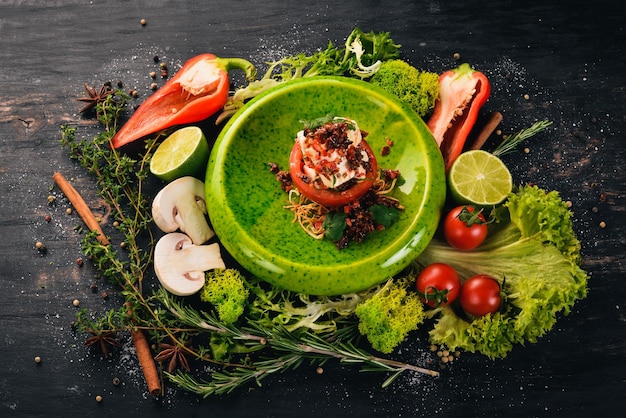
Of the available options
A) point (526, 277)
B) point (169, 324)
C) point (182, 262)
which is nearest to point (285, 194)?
point (182, 262)

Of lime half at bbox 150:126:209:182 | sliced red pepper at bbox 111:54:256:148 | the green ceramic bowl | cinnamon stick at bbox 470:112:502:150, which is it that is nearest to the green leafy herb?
sliced red pepper at bbox 111:54:256:148

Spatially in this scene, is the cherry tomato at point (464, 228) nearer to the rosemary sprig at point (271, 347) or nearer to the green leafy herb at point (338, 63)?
the rosemary sprig at point (271, 347)

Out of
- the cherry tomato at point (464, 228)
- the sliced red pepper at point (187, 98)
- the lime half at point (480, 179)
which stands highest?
the sliced red pepper at point (187, 98)

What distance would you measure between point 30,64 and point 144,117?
106 cm

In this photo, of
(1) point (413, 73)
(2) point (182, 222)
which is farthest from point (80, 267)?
(1) point (413, 73)

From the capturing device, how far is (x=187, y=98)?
5.15m

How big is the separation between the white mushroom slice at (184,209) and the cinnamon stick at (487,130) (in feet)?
6.63

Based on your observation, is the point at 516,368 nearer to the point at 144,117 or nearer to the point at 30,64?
the point at 144,117

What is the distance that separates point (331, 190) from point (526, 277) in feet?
4.61

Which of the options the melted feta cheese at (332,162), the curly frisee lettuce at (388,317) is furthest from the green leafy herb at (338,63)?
the curly frisee lettuce at (388,317)

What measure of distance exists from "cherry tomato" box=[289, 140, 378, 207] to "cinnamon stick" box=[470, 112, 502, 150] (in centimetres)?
91

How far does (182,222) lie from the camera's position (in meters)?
4.84

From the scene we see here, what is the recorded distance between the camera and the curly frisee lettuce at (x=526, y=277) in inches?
176

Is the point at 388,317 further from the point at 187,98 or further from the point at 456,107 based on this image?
the point at 187,98
